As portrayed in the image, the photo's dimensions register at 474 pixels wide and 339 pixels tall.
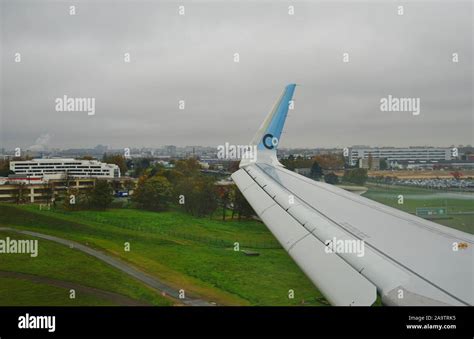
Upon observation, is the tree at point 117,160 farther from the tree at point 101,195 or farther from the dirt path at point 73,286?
the dirt path at point 73,286

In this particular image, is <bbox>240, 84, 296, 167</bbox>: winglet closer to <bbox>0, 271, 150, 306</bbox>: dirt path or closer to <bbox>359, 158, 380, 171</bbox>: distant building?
<bbox>359, 158, 380, 171</bbox>: distant building

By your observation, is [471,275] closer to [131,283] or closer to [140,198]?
[131,283]

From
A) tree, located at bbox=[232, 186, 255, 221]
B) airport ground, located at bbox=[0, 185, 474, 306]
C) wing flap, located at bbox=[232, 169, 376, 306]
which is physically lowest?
airport ground, located at bbox=[0, 185, 474, 306]

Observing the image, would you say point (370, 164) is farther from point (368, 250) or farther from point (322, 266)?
point (322, 266)

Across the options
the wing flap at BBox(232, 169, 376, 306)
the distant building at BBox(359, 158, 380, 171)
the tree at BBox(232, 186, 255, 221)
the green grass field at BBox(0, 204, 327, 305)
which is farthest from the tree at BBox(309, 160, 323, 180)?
the wing flap at BBox(232, 169, 376, 306)

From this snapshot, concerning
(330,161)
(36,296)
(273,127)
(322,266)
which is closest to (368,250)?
(322,266)
